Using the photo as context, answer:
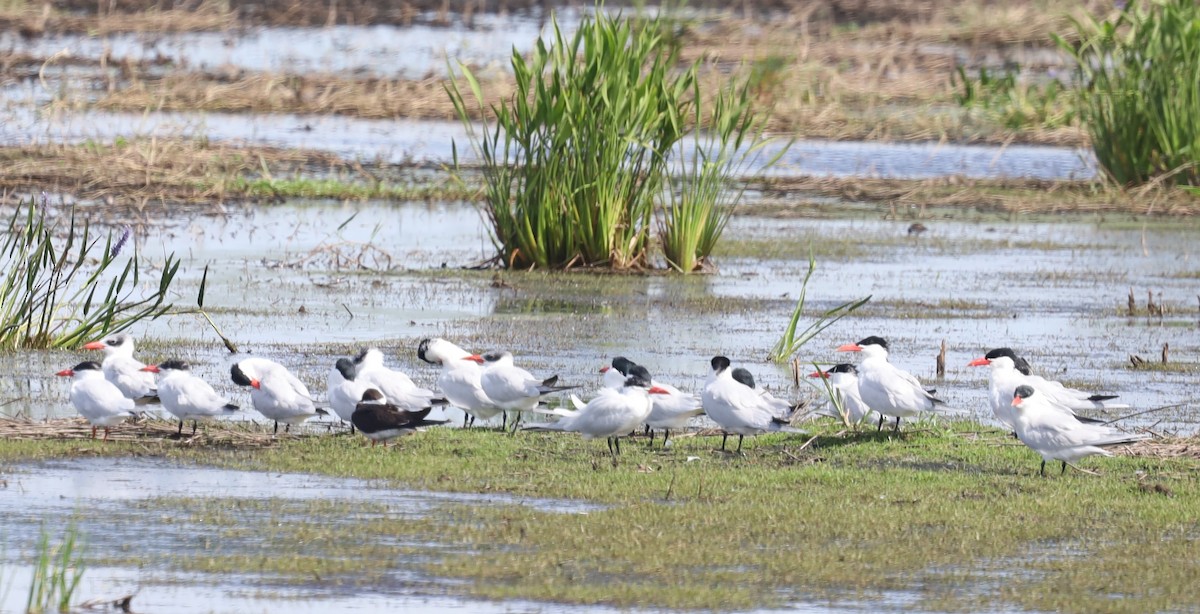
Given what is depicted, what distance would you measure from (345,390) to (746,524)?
96.8 inches

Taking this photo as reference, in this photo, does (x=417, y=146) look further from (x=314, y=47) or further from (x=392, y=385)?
(x=392, y=385)

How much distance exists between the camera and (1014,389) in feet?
30.1

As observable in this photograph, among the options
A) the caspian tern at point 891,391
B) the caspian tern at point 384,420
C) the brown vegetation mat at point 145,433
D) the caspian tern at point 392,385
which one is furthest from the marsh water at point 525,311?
the caspian tern at point 891,391

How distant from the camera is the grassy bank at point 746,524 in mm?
6844

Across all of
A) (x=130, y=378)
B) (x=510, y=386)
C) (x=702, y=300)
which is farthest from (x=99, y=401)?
(x=702, y=300)

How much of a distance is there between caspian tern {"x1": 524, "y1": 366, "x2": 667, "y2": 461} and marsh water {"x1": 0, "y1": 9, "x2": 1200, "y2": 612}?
3.59 feet

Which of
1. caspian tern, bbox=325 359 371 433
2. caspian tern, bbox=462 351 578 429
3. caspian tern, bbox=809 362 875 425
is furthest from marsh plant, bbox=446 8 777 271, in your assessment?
caspian tern, bbox=325 359 371 433

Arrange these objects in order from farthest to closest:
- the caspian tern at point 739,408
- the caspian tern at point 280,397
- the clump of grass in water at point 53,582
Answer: the caspian tern at point 280,397
the caspian tern at point 739,408
the clump of grass in water at point 53,582

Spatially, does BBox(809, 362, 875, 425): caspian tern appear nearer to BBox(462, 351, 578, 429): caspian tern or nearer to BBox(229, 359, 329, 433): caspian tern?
BBox(462, 351, 578, 429): caspian tern

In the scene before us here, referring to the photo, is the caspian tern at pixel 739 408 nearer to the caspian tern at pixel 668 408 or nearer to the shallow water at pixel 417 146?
the caspian tern at pixel 668 408

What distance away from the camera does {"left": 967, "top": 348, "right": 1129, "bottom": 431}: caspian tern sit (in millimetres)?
9273

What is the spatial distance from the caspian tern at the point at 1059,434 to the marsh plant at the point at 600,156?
6407 millimetres

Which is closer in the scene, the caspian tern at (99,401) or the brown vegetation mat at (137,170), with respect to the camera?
the caspian tern at (99,401)

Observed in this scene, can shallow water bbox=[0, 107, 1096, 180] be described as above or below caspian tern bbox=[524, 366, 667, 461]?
below
